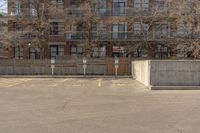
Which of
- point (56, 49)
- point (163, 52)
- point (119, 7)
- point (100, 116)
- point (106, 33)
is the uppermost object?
point (119, 7)

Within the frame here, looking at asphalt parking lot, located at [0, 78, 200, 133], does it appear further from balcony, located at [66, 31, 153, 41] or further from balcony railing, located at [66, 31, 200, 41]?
balcony, located at [66, 31, 153, 41]

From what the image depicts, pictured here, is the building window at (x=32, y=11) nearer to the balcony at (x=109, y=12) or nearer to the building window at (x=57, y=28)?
the building window at (x=57, y=28)

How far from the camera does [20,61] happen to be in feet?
126

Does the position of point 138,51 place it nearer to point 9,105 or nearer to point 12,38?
point 12,38

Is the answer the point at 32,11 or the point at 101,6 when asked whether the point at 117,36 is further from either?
the point at 32,11

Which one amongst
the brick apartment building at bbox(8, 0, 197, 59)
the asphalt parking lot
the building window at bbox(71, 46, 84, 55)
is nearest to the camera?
the asphalt parking lot

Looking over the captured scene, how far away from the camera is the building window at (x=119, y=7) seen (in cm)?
5147

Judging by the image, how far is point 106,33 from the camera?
5075 cm

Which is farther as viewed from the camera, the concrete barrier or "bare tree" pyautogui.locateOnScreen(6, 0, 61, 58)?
"bare tree" pyautogui.locateOnScreen(6, 0, 61, 58)

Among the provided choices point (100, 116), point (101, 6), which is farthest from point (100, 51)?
point (100, 116)

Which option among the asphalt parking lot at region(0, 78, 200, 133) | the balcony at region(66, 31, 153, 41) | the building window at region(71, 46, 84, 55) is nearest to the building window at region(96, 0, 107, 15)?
the balcony at region(66, 31, 153, 41)

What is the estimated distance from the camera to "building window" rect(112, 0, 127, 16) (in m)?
51.5

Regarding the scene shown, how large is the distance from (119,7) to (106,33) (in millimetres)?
4569

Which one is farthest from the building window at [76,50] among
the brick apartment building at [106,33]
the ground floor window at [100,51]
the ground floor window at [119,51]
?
the ground floor window at [119,51]
